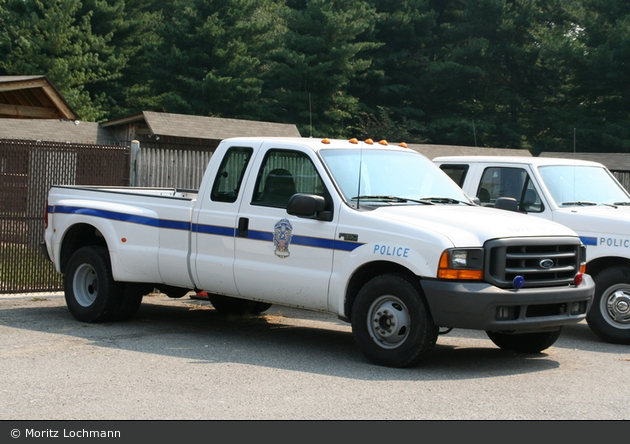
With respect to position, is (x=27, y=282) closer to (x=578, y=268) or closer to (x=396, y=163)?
(x=396, y=163)

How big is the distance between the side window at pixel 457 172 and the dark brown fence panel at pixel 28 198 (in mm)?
5056

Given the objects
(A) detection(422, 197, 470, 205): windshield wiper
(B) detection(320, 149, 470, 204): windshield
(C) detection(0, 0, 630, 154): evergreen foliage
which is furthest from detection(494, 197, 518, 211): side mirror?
(C) detection(0, 0, 630, 154): evergreen foliage

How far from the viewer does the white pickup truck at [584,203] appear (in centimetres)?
973

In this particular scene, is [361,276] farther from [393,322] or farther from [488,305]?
[488,305]

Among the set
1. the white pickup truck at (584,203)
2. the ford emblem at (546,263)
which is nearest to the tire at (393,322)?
the ford emblem at (546,263)

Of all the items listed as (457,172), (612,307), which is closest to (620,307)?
(612,307)

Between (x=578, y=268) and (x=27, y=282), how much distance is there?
753cm

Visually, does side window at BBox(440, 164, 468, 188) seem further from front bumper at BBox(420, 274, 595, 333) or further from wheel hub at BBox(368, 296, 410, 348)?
wheel hub at BBox(368, 296, 410, 348)

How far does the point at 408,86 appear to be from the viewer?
49.4 metres

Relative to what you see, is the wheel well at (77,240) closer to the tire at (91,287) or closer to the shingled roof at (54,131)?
the tire at (91,287)

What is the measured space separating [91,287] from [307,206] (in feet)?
11.3

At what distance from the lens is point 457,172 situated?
463 inches
